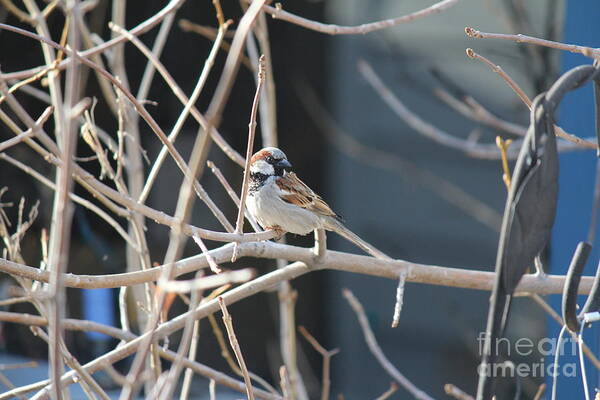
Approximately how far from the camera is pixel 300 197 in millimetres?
2891

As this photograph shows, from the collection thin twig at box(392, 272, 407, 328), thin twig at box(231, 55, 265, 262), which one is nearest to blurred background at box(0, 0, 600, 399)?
thin twig at box(392, 272, 407, 328)

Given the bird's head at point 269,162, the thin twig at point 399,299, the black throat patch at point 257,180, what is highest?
the bird's head at point 269,162

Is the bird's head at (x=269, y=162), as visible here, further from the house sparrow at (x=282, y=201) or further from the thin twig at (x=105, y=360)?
the thin twig at (x=105, y=360)

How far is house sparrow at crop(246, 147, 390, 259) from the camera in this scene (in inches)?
109

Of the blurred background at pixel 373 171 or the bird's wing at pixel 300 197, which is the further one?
the blurred background at pixel 373 171

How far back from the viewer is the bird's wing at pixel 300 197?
2.87 m

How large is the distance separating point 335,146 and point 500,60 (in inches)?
47.4

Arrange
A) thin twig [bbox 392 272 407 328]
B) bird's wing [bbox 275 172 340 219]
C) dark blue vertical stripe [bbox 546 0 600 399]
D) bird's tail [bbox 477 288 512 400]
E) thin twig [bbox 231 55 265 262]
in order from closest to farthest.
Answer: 1. bird's tail [bbox 477 288 512 400]
2. thin twig [bbox 231 55 265 262]
3. thin twig [bbox 392 272 407 328]
4. bird's wing [bbox 275 172 340 219]
5. dark blue vertical stripe [bbox 546 0 600 399]

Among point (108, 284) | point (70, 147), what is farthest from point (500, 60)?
point (70, 147)

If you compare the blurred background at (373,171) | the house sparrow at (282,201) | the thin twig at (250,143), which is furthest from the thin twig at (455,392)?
the blurred background at (373,171)

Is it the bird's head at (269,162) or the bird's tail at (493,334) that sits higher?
the bird's head at (269,162)

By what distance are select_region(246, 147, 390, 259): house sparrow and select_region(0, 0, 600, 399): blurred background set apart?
1.94 meters

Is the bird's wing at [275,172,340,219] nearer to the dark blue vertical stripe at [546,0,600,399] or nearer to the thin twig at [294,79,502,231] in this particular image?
the dark blue vertical stripe at [546,0,600,399]

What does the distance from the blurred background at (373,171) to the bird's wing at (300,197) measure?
195cm
